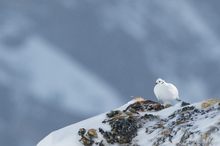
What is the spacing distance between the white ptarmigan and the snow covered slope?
4390mm

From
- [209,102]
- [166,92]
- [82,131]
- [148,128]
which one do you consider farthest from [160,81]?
[82,131]

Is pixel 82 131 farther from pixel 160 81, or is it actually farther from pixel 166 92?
pixel 160 81

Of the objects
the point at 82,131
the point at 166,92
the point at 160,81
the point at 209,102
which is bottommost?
the point at 82,131

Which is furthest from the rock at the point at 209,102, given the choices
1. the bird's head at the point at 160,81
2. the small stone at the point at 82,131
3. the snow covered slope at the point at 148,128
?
the bird's head at the point at 160,81

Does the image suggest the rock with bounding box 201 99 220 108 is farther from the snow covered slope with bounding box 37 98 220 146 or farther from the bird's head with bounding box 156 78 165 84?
the bird's head with bounding box 156 78 165 84

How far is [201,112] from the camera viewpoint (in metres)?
24.6

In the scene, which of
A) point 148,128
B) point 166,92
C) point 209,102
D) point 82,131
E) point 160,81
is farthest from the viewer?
point 160,81

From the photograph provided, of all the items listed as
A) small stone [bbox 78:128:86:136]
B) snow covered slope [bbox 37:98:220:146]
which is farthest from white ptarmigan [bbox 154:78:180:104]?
small stone [bbox 78:128:86:136]

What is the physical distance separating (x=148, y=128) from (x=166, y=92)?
25.3 ft

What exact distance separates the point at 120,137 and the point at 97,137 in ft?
3.00

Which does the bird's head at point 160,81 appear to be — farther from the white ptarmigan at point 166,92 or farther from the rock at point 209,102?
the rock at point 209,102

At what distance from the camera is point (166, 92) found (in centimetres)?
3225

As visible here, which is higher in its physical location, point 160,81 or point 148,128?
point 160,81

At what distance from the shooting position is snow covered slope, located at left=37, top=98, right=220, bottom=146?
22391 mm
